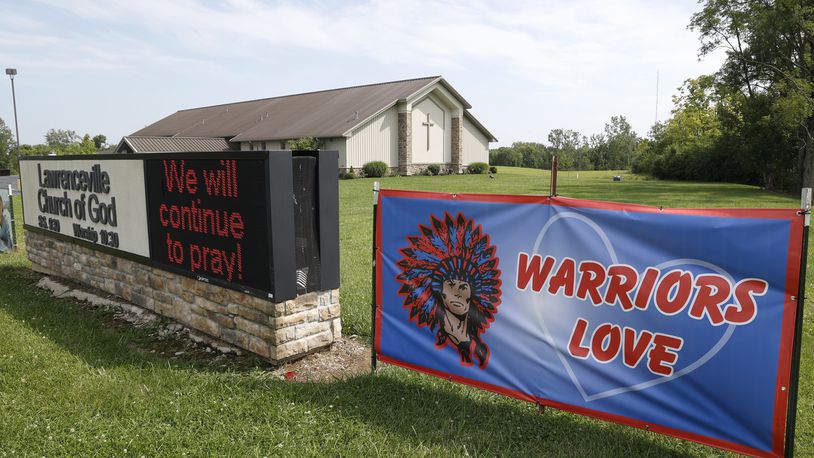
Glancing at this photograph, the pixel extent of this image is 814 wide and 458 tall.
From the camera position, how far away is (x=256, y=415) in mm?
4344

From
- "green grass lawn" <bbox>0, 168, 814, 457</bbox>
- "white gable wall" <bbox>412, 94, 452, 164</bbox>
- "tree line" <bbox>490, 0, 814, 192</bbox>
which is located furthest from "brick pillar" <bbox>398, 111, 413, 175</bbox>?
"green grass lawn" <bbox>0, 168, 814, 457</bbox>

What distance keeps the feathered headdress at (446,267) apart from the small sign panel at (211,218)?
52.3 inches

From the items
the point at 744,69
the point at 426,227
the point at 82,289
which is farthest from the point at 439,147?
the point at 426,227

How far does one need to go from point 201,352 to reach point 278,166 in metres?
2.13

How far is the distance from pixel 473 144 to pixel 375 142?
33.6ft

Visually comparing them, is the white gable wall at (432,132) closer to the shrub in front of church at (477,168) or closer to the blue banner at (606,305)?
the shrub in front of church at (477,168)

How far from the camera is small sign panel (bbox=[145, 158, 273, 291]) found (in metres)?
5.30

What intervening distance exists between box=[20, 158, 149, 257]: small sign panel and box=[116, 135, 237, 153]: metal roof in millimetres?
25981

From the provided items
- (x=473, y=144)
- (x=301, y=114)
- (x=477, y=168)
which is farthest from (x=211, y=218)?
(x=473, y=144)

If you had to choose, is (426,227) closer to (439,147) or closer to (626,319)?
(626,319)

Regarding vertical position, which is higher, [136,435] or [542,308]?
[542,308]

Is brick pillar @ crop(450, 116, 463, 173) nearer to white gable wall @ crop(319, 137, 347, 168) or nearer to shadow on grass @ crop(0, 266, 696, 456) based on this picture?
white gable wall @ crop(319, 137, 347, 168)

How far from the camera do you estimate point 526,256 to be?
164 inches

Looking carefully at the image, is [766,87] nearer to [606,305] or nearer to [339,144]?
[339,144]
